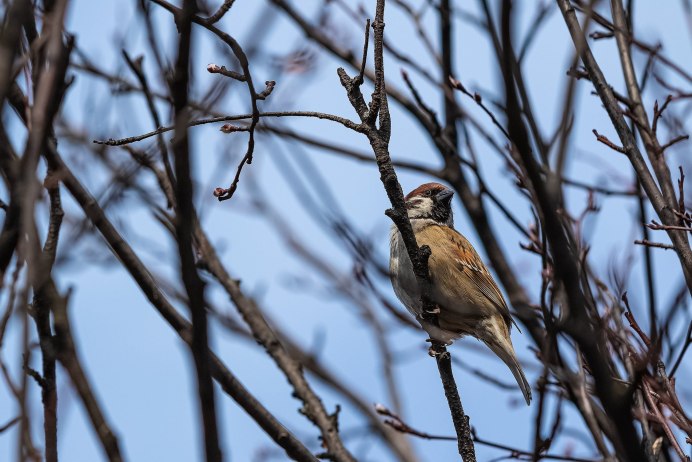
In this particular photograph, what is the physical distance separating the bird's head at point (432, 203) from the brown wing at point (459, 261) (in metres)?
0.22

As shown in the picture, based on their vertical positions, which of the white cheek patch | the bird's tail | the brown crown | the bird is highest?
the brown crown

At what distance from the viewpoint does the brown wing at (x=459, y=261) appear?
5.46 m

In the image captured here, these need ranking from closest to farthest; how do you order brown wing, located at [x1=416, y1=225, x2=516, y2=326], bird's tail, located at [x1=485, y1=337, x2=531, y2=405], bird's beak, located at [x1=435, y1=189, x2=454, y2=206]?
bird's tail, located at [x1=485, y1=337, x2=531, y2=405]
brown wing, located at [x1=416, y1=225, x2=516, y2=326]
bird's beak, located at [x1=435, y1=189, x2=454, y2=206]

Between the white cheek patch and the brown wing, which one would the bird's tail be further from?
the white cheek patch

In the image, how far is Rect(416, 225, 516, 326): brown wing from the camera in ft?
17.9

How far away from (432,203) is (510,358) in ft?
4.69

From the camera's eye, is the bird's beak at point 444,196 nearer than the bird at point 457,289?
No

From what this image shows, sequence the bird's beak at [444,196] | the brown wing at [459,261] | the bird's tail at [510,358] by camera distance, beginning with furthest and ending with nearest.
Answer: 1. the bird's beak at [444,196]
2. the brown wing at [459,261]
3. the bird's tail at [510,358]

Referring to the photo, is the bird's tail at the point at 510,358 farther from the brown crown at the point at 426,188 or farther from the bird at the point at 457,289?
the brown crown at the point at 426,188

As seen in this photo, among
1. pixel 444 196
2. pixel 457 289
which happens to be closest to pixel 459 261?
pixel 457 289

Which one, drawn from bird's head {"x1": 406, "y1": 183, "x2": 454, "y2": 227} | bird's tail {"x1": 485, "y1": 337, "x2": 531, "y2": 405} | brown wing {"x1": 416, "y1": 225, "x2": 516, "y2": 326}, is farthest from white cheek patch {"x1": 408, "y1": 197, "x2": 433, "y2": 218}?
bird's tail {"x1": 485, "y1": 337, "x2": 531, "y2": 405}

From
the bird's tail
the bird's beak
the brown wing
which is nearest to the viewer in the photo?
the bird's tail

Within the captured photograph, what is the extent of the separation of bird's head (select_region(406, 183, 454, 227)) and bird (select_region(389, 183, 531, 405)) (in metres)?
0.02

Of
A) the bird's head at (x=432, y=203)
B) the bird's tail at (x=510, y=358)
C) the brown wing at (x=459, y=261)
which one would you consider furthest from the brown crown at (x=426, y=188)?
the bird's tail at (x=510, y=358)
